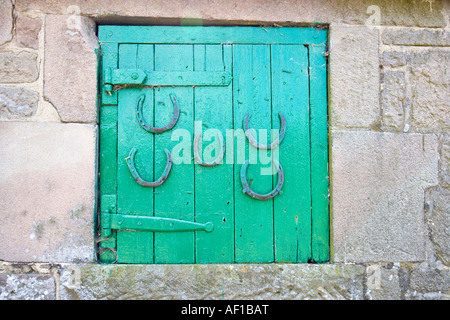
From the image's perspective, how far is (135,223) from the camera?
1979mm

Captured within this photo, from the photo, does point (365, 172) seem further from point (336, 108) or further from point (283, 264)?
point (283, 264)

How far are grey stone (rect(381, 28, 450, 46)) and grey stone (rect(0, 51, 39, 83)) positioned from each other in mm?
1752

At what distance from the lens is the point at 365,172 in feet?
6.55

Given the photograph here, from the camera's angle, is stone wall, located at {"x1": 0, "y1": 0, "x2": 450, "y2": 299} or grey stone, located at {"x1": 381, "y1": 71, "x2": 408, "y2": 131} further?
grey stone, located at {"x1": 381, "y1": 71, "x2": 408, "y2": 131}

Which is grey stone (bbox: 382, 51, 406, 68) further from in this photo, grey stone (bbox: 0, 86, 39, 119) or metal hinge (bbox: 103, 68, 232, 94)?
grey stone (bbox: 0, 86, 39, 119)

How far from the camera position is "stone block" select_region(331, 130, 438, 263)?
1976mm

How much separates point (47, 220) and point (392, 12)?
2.00 meters

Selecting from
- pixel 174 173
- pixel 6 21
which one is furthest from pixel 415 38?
pixel 6 21

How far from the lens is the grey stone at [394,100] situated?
2029mm

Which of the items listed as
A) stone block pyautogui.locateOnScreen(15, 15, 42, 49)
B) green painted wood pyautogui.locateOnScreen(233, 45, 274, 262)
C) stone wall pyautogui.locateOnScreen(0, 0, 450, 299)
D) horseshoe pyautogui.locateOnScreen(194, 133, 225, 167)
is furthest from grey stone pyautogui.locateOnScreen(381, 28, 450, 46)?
stone block pyautogui.locateOnScreen(15, 15, 42, 49)

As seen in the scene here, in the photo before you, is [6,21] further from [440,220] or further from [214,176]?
[440,220]

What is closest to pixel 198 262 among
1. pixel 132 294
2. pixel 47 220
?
pixel 132 294

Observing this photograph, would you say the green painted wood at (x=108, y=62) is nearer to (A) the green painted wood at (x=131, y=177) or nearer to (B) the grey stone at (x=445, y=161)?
(A) the green painted wood at (x=131, y=177)

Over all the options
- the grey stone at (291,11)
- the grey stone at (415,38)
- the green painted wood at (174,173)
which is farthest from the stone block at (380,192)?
the green painted wood at (174,173)
